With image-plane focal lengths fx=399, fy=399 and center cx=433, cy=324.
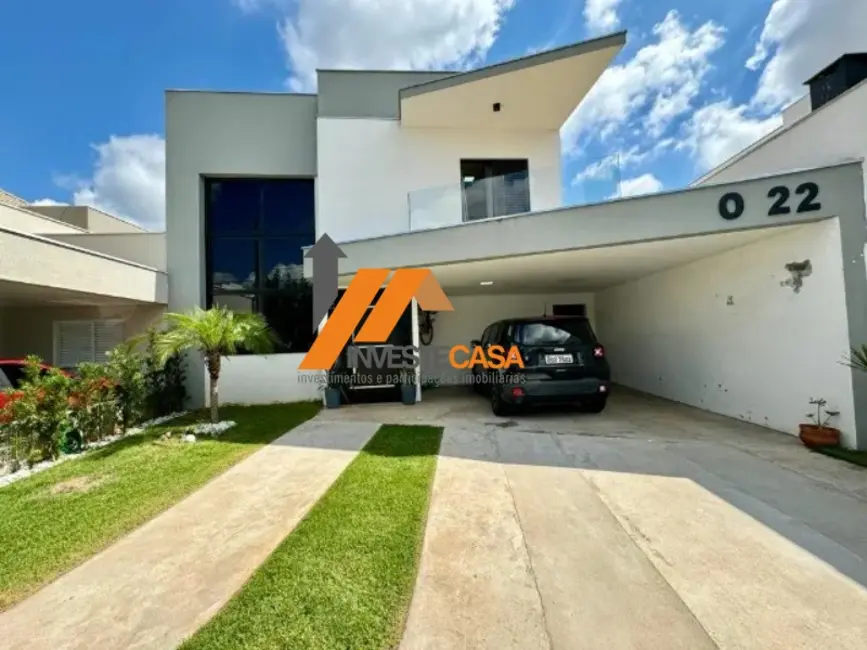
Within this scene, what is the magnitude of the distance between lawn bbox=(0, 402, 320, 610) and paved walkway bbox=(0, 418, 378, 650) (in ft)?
0.64

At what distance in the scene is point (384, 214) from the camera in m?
10.6

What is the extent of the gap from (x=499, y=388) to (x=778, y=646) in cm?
542

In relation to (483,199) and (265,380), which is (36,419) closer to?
(265,380)

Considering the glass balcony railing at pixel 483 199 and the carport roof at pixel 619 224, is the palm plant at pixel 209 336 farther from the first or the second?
the glass balcony railing at pixel 483 199

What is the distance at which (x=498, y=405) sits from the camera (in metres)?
7.50

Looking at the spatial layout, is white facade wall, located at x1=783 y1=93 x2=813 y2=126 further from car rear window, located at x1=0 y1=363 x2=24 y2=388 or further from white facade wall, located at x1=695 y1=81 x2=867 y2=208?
car rear window, located at x1=0 y1=363 x2=24 y2=388

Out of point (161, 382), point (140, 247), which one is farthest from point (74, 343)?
point (161, 382)

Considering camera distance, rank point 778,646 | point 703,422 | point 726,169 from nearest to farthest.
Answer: point 778,646 → point 703,422 → point 726,169

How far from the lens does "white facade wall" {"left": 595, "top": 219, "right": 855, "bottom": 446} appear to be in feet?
16.8

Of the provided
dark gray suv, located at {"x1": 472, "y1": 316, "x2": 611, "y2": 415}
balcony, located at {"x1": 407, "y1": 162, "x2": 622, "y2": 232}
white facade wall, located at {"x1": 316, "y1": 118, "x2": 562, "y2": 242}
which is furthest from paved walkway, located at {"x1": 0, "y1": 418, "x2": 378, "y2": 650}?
white facade wall, located at {"x1": 316, "y1": 118, "x2": 562, "y2": 242}

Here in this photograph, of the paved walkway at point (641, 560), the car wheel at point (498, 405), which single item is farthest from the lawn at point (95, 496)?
the car wheel at point (498, 405)

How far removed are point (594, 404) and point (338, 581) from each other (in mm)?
6068

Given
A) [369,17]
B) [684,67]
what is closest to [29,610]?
[369,17]

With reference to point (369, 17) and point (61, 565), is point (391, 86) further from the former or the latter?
point (61, 565)
